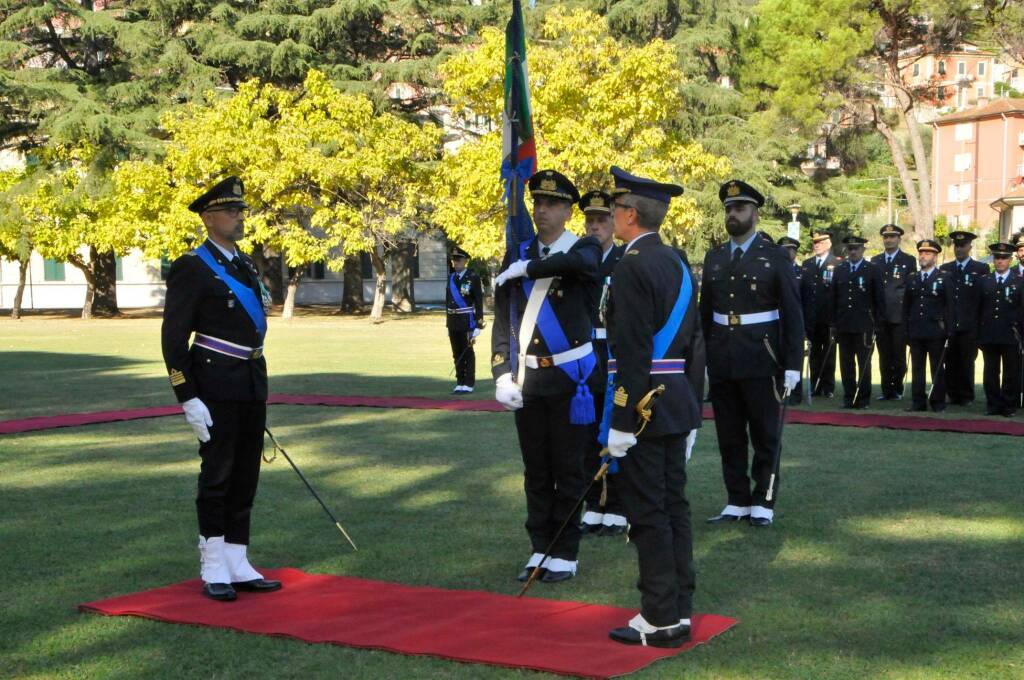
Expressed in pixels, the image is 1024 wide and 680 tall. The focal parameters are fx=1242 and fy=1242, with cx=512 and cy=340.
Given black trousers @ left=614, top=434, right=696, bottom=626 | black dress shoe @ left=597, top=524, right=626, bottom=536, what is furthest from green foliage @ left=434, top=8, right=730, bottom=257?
black trousers @ left=614, top=434, right=696, bottom=626

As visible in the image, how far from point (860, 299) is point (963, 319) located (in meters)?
1.36

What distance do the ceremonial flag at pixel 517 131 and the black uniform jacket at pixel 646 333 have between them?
170 cm

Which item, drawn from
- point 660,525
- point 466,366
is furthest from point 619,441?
point 466,366

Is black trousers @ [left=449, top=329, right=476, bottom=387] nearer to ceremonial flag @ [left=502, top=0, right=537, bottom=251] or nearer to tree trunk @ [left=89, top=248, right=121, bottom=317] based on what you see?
ceremonial flag @ [left=502, top=0, right=537, bottom=251]

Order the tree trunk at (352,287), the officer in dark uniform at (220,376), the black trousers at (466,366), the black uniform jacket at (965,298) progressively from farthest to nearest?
the tree trunk at (352,287)
the black trousers at (466,366)
the black uniform jacket at (965,298)
the officer in dark uniform at (220,376)

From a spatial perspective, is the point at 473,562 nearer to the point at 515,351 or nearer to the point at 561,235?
the point at 515,351

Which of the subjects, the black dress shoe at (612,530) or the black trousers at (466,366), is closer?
the black dress shoe at (612,530)

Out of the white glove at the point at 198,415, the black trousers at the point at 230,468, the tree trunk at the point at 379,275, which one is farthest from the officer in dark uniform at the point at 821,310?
the tree trunk at the point at 379,275

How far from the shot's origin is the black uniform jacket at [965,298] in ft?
50.5

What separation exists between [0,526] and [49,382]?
454 inches

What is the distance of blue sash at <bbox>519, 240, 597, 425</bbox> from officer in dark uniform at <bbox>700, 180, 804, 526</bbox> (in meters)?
1.73

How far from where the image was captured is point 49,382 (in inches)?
759

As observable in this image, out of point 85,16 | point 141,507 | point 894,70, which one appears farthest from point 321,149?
point 141,507

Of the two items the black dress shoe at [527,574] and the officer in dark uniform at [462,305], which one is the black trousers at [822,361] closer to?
the officer in dark uniform at [462,305]
